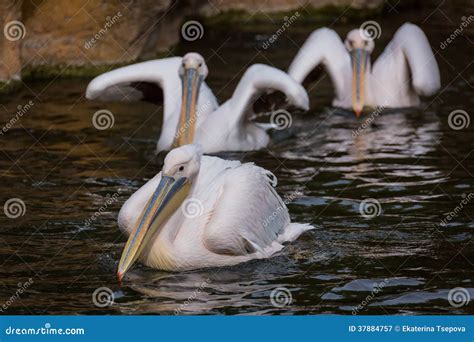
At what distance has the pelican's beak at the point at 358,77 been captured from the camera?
1109 centimetres

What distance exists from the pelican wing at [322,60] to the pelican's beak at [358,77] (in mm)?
147

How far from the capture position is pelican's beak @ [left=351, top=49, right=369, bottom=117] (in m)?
11.1

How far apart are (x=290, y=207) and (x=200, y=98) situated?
217 cm

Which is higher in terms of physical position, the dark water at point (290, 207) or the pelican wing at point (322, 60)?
the pelican wing at point (322, 60)

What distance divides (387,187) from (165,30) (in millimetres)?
5259

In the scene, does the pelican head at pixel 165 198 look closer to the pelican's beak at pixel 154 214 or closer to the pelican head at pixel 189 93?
the pelican's beak at pixel 154 214

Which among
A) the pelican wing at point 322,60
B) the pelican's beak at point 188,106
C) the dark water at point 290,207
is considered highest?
the pelican wing at point 322,60

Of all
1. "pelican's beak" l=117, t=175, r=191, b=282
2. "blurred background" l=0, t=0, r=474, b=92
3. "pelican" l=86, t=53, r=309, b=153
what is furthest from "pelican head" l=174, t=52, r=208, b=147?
"pelican's beak" l=117, t=175, r=191, b=282

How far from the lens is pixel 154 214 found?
21.9 ft

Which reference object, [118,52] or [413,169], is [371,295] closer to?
[413,169]

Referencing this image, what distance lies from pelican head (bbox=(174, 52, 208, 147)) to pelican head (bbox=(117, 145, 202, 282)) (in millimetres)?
2531

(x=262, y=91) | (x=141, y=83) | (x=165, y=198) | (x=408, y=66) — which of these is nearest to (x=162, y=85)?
(x=141, y=83)

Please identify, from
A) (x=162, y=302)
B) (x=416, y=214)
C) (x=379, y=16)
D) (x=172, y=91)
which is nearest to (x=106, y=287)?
(x=162, y=302)

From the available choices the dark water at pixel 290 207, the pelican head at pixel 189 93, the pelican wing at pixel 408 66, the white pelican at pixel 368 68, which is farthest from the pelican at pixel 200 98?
the pelican wing at pixel 408 66
